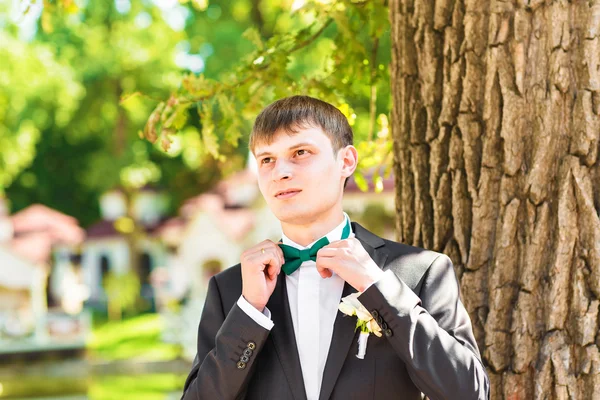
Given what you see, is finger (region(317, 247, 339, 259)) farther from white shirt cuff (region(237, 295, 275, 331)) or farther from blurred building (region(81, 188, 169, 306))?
blurred building (region(81, 188, 169, 306))

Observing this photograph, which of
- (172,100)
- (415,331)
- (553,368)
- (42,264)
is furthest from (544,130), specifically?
(42,264)

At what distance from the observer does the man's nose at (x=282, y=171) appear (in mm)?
2426

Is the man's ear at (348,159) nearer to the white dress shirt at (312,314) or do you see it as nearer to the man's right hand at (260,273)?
the white dress shirt at (312,314)

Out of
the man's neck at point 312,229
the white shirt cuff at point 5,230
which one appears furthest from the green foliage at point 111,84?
the man's neck at point 312,229

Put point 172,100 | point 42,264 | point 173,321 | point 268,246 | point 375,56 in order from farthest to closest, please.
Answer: point 42,264 → point 173,321 → point 375,56 → point 172,100 → point 268,246

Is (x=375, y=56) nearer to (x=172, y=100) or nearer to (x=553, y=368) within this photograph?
→ (x=172, y=100)

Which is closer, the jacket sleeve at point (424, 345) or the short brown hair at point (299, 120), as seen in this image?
the jacket sleeve at point (424, 345)

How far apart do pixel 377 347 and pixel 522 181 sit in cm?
92

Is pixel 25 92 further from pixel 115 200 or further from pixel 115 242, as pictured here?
pixel 115 242

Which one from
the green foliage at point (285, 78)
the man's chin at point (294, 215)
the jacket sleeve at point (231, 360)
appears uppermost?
the green foliage at point (285, 78)

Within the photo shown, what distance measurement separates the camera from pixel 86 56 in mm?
26234

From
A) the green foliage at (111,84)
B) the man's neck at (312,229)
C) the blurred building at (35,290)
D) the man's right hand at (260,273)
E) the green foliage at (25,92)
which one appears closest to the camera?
the man's right hand at (260,273)

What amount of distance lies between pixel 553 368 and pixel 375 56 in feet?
6.29

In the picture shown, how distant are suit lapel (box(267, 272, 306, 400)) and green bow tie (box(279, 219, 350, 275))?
6cm
